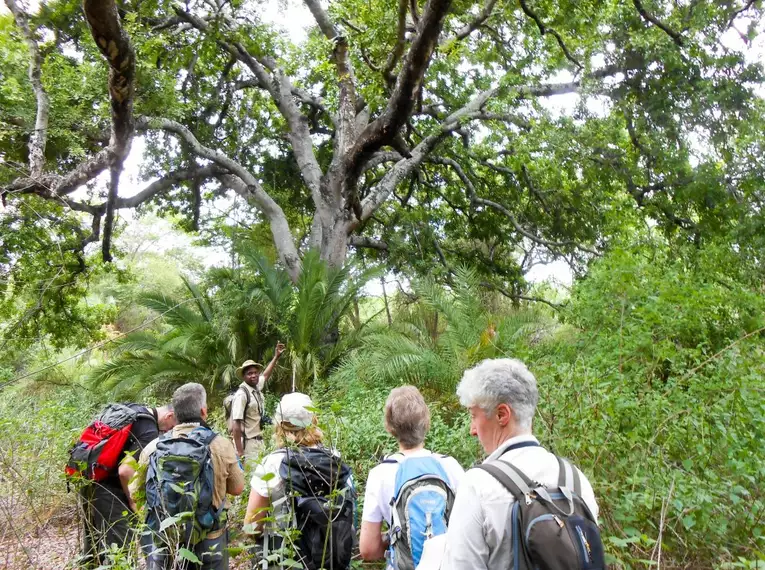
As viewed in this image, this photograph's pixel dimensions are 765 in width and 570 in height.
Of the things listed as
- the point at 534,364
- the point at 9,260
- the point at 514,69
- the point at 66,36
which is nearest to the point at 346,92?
the point at 514,69

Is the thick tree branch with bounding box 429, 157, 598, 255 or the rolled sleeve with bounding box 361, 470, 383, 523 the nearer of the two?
the rolled sleeve with bounding box 361, 470, 383, 523

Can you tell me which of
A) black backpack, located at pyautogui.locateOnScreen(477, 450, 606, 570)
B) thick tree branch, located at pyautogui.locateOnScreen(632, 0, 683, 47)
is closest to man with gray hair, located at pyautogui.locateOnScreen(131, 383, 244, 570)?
black backpack, located at pyautogui.locateOnScreen(477, 450, 606, 570)

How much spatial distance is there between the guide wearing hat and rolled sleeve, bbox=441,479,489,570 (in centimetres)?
418

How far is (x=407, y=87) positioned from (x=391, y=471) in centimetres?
464

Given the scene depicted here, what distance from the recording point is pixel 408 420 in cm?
260

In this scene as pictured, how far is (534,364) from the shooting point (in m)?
5.27

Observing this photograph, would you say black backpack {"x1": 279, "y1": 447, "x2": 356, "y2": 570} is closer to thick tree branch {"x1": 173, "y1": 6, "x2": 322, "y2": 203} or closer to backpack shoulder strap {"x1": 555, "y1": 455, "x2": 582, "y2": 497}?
backpack shoulder strap {"x1": 555, "y1": 455, "x2": 582, "y2": 497}

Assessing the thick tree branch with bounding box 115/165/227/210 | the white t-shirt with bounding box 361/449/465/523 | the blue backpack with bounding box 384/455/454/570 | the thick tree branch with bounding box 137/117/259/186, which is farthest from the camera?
the thick tree branch with bounding box 115/165/227/210

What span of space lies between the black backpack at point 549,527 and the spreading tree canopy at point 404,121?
185 inches

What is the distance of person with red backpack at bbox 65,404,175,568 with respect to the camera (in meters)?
Result: 3.72

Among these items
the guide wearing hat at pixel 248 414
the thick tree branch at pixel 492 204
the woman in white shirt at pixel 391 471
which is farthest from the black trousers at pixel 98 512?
the thick tree branch at pixel 492 204

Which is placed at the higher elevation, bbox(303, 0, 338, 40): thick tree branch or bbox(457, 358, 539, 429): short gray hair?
bbox(303, 0, 338, 40): thick tree branch

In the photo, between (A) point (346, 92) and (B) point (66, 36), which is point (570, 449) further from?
(B) point (66, 36)

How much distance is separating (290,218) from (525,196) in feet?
21.9
